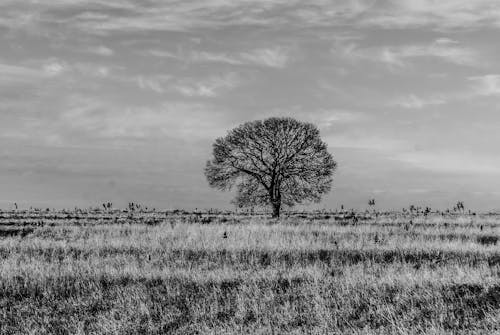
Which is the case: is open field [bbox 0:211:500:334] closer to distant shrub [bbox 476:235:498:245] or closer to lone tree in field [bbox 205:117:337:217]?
distant shrub [bbox 476:235:498:245]

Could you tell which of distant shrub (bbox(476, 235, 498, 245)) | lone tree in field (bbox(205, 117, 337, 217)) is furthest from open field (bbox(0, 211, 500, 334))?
lone tree in field (bbox(205, 117, 337, 217))

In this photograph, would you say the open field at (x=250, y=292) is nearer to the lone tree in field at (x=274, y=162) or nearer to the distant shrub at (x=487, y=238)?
the distant shrub at (x=487, y=238)

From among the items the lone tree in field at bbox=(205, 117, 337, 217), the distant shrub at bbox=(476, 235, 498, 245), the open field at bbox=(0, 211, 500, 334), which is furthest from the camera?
the lone tree in field at bbox=(205, 117, 337, 217)

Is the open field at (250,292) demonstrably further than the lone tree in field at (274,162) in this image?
No

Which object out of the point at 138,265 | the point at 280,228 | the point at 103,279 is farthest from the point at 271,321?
the point at 280,228

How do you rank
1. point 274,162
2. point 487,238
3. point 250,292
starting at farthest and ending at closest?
point 274,162 → point 487,238 → point 250,292

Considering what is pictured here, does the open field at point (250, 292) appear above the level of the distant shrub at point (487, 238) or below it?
below

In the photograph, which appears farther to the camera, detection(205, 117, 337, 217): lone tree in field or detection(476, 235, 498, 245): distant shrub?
detection(205, 117, 337, 217): lone tree in field

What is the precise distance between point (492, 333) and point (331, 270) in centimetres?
545

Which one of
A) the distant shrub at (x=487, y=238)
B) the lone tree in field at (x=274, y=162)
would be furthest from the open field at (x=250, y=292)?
the lone tree in field at (x=274, y=162)

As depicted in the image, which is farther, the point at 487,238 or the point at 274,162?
the point at 274,162

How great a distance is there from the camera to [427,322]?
8047 millimetres

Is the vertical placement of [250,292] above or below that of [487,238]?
below

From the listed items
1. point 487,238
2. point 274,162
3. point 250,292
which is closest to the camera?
point 250,292
